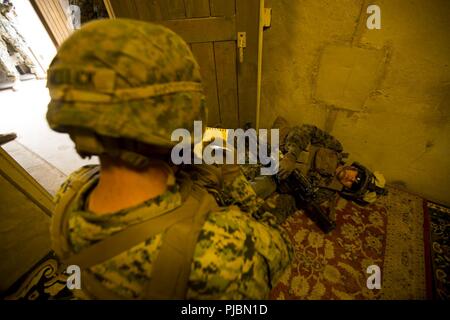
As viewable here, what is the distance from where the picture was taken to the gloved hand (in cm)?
177

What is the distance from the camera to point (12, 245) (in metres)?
1.50

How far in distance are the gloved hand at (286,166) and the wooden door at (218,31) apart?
654mm

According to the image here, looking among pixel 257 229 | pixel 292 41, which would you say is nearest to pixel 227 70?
pixel 292 41

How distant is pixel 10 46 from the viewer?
5172 mm

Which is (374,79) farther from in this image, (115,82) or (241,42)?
(115,82)

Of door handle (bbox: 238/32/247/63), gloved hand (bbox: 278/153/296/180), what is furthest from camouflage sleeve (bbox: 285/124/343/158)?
door handle (bbox: 238/32/247/63)

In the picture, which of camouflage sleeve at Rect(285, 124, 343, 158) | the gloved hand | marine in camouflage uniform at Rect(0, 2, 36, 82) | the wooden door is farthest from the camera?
marine in camouflage uniform at Rect(0, 2, 36, 82)

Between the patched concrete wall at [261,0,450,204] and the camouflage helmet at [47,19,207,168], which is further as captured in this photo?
the patched concrete wall at [261,0,450,204]

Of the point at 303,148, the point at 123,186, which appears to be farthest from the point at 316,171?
the point at 123,186

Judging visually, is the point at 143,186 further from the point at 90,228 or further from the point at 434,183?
the point at 434,183

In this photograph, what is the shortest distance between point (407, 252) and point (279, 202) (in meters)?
0.99

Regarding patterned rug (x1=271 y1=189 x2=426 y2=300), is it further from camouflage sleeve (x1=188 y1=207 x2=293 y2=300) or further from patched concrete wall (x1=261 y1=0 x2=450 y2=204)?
camouflage sleeve (x1=188 y1=207 x2=293 y2=300)

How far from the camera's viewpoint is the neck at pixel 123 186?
64 centimetres

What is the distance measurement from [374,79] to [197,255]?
1.87 m
